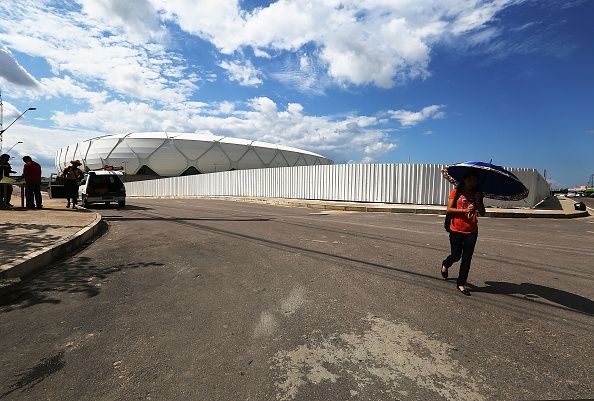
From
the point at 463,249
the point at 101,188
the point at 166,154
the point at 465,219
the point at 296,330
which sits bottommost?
the point at 296,330

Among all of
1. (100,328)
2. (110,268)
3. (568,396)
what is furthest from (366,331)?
(110,268)

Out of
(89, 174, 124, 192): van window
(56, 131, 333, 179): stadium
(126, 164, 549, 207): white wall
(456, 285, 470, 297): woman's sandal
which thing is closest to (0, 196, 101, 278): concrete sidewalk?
(456, 285, 470, 297): woman's sandal

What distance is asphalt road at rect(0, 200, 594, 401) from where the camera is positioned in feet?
8.45

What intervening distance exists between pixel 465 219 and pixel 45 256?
6.43m

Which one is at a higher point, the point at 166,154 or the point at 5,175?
the point at 166,154

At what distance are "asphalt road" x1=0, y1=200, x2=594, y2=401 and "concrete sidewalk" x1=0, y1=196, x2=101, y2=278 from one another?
12.8 inches

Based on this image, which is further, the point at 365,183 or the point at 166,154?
the point at 166,154

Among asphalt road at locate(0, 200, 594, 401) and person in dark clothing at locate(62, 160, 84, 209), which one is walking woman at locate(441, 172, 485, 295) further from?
person in dark clothing at locate(62, 160, 84, 209)

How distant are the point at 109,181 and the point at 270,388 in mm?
17674

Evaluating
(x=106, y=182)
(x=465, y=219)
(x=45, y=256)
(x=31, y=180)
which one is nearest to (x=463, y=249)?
(x=465, y=219)

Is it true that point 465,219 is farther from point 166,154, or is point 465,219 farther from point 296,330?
point 166,154

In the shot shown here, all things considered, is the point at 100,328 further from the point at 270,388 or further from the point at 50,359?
the point at 270,388

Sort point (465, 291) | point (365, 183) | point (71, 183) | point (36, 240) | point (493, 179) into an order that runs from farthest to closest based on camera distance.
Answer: point (365, 183) < point (71, 183) < point (36, 240) < point (493, 179) < point (465, 291)

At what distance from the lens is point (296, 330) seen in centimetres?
346
